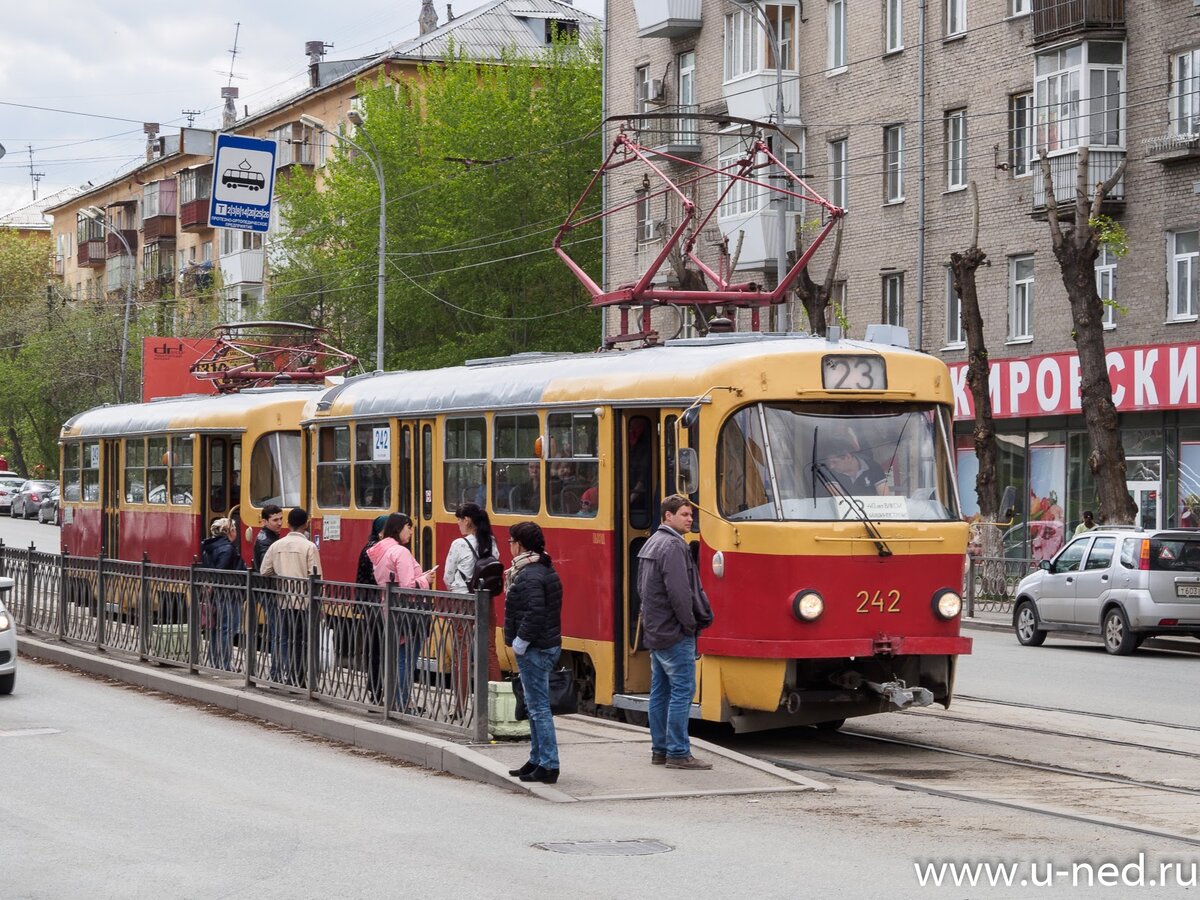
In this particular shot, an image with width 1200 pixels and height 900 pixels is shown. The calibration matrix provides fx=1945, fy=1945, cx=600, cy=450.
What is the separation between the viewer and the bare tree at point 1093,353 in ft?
93.7

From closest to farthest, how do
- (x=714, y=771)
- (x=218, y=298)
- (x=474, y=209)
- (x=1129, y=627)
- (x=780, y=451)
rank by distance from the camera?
(x=714, y=771), (x=780, y=451), (x=1129, y=627), (x=474, y=209), (x=218, y=298)

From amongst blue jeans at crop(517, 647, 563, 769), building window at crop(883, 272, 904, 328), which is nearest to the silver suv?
blue jeans at crop(517, 647, 563, 769)

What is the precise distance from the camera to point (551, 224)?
173ft

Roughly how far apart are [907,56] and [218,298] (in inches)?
1386

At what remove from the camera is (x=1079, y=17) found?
33.8 m

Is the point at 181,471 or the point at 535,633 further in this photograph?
the point at 181,471

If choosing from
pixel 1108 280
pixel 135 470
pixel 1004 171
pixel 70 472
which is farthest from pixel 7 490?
pixel 1108 280

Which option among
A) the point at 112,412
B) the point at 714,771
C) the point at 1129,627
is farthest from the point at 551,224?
the point at 714,771

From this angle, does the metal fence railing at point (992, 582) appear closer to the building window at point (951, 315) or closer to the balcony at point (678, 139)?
the building window at point (951, 315)

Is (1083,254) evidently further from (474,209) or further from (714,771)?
(474,209)

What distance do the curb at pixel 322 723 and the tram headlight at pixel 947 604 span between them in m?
3.56

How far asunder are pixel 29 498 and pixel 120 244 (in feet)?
88.8

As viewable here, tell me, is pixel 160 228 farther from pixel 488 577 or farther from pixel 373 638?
pixel 488 577

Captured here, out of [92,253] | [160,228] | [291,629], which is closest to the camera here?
[291,629]
